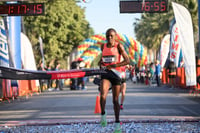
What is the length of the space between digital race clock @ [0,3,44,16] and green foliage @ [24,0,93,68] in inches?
1241

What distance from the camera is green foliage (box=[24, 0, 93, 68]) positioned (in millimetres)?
50344

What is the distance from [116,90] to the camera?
896cm

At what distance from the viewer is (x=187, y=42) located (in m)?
19.5

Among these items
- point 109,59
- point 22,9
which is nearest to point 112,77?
point 109,59

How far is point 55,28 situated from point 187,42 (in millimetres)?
33703

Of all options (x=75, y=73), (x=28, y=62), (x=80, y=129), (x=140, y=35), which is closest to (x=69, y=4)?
(x=140, y=35)

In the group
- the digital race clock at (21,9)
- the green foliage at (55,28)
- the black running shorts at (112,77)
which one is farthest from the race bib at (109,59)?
the green foliage at (55,28)

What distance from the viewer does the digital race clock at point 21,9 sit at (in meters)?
15.9

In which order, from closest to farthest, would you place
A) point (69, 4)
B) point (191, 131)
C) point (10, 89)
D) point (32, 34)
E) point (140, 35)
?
point (191, 131) < point (10, 89) < point (32, 34) < point (69, 4) < point (140, 35)

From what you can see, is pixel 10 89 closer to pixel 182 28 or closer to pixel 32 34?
pixel 182 28

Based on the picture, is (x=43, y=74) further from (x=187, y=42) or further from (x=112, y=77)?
(x=187, y=42)

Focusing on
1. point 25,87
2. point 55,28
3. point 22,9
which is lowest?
point 25,87

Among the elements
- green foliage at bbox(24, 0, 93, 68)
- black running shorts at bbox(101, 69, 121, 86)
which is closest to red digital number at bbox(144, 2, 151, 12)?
black running shorts at bbox(101, 69, 121, 86)

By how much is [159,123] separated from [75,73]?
350 cm
